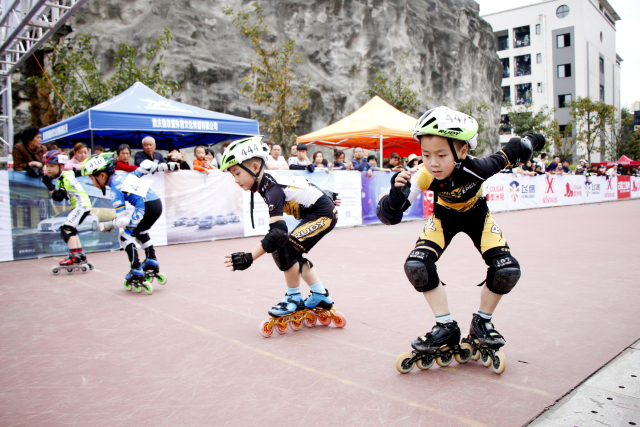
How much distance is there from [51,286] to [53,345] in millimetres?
2912

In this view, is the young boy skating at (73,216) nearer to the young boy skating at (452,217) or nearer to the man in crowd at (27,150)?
the man in crowd at (27,150)

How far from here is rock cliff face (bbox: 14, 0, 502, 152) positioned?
2602 centimetres

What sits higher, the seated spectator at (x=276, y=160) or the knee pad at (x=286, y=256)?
the seated spectator at (x=276, y=160)

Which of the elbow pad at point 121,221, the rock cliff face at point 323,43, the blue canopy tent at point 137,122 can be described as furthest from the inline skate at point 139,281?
the rock cliff face at point 323,43

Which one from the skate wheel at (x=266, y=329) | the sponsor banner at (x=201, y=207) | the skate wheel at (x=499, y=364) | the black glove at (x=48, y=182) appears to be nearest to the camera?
the skate wheel at (x=499, y=364)

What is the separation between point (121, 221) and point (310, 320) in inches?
110

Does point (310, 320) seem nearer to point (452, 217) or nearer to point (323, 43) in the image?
point (452, 217)

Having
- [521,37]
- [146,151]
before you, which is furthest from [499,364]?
[521,37]

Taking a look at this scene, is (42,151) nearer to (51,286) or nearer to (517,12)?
(51,286)

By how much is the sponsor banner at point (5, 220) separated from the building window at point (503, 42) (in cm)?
6932

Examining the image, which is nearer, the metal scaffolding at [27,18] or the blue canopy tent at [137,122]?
the blue canopy tent at [137,122]

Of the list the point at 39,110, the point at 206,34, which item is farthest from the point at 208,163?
the point at 206,34

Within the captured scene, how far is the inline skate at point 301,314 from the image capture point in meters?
4.16

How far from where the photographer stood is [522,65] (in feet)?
213
